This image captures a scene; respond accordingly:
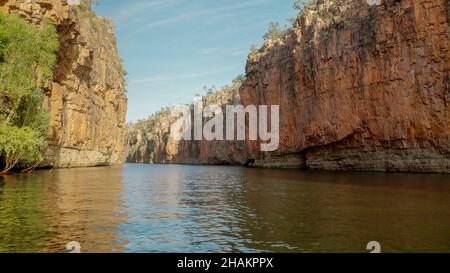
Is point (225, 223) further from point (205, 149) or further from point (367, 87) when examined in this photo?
point (205, 149)

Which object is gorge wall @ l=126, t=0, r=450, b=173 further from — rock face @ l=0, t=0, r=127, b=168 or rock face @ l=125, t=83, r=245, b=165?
rock face @ l=0, t=0, r=127, b=168

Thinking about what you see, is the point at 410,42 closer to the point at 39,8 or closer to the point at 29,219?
the point at 39,8

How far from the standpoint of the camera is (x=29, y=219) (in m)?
17.2

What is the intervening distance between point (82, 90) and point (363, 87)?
49.8 metres

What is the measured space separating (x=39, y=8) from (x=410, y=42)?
46.9m

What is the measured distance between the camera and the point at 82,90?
76188 millimetres

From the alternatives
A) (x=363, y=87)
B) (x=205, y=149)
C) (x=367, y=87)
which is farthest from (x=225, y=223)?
(x=205, y=149)

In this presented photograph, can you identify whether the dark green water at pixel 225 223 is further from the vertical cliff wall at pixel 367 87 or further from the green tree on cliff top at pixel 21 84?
the vertical cliff wall at pixel 367 87

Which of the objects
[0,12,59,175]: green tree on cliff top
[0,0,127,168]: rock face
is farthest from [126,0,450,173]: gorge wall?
[0,12,59,175]: green tree on cliff top

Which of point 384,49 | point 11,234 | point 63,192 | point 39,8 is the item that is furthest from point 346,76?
point 11,234

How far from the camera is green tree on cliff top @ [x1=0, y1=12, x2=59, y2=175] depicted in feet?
127

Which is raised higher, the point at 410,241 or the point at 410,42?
the point at 410,42

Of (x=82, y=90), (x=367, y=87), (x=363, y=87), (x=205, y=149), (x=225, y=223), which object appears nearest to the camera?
(x=225, y=223)

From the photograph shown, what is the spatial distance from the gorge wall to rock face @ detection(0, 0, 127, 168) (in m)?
37.1
